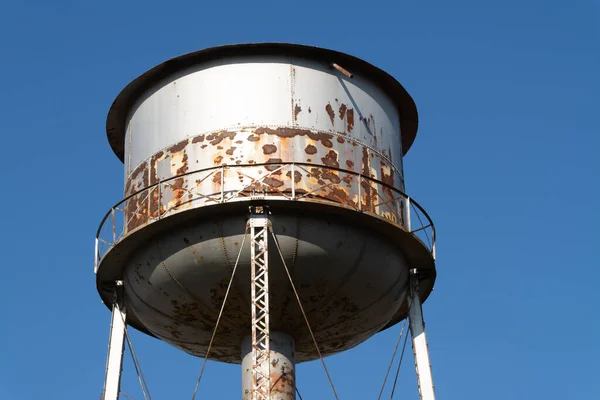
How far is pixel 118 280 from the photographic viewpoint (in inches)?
865

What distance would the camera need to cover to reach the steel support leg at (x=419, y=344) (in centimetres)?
2127

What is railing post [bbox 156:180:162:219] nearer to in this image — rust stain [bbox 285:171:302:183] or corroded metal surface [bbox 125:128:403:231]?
corroded metal surface [bbox 125:128:403:231]

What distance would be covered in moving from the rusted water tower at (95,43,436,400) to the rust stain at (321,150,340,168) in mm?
34

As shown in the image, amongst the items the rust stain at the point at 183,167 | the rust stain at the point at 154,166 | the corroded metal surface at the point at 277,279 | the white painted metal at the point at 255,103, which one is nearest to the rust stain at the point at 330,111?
the white painted metal at the point at 255,103

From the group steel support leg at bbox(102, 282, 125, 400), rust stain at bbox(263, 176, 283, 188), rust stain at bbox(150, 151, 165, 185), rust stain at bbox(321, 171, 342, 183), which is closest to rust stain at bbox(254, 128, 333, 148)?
rust stain at bbox(321, 171, 342, 183)

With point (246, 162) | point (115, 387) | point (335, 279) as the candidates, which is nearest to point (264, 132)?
point (246, 162)

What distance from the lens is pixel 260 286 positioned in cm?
1994

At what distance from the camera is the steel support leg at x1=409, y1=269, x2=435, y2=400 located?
2127cm

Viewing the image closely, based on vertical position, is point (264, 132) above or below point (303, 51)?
below

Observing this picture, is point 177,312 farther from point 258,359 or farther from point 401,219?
point 401,219

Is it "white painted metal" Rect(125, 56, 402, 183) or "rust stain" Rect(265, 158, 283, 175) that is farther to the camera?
"white painted metal" Rect(125, 56, 402, 183)

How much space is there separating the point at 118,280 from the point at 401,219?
4.75 metres

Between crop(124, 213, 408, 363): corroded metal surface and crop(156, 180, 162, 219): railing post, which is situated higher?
crop(156, 180, 162, 219): railing post

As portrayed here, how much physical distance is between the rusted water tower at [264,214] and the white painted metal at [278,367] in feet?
0.08
